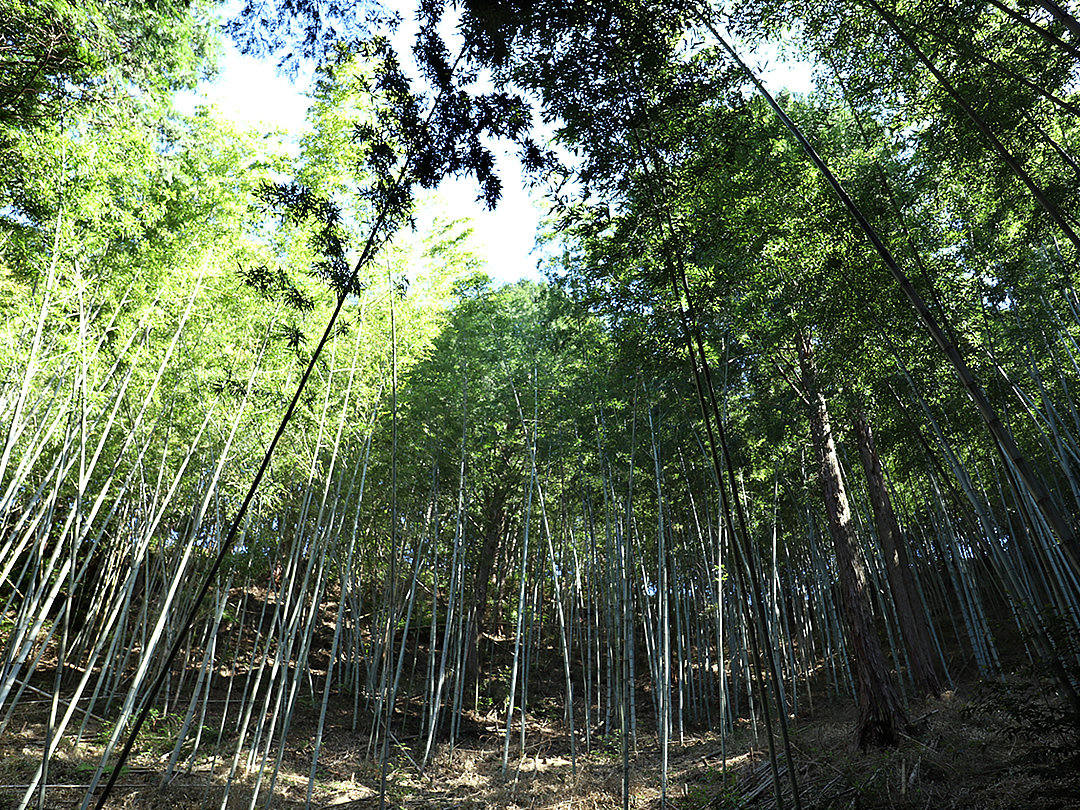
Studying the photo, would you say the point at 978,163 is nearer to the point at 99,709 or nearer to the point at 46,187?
the point at 46,187

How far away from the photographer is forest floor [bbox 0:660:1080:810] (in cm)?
321

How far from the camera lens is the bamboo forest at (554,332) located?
7.49ft

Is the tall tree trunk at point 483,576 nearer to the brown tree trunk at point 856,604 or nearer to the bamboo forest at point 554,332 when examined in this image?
the bamboo forest at point 554,332

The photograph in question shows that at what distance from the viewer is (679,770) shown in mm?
5434

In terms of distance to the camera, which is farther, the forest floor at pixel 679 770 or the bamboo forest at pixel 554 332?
the forest floor at pixel 679 770

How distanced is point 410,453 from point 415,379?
902mm

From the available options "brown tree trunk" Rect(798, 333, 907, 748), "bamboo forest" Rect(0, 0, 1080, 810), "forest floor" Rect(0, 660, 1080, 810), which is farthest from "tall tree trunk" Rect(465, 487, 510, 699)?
"brown tree trunk" Rect(798, 333, 907, 748)

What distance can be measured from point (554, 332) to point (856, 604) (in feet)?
13.6

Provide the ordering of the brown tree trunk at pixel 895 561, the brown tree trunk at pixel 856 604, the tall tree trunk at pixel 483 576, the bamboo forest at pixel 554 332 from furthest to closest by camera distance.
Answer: the tall tree trunk at pixel 483 576 < the brown tree trunk at pixel 895 561 < the brown tree trunk at pixel 856 604 < the bamboo forest at pixel 554 332

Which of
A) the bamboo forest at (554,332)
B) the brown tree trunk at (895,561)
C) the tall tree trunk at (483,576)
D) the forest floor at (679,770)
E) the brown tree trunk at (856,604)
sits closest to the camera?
the bamboo forest at (554,332)

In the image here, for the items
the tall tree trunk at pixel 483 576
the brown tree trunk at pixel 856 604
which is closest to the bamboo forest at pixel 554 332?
the brown tree trunk at pixel 856 604

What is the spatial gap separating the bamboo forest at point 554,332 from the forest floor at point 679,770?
45 millimetres

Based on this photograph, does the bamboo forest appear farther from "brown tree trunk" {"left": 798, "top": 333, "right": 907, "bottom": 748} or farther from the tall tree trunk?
the tall tree trunk

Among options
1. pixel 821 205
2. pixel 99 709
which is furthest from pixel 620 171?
pixel 99 709
